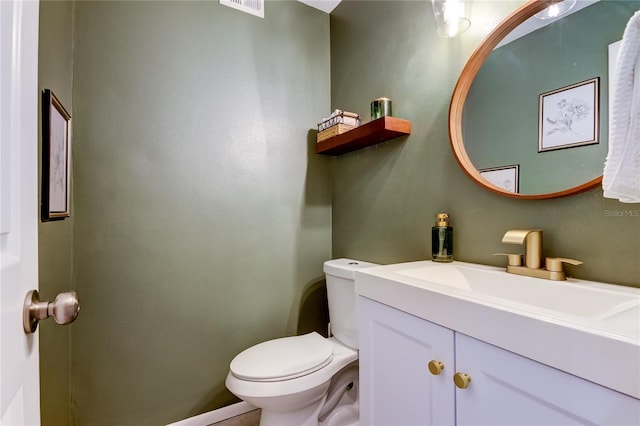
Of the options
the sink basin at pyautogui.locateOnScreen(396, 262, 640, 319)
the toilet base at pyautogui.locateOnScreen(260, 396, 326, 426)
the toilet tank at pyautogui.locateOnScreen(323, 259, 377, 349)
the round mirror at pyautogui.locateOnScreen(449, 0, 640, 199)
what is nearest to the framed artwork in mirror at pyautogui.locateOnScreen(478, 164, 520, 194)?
the round mirror at pyautogui.locateOnScreen(449, 0, 640, 199)

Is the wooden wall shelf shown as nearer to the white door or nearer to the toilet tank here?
the toilet tank

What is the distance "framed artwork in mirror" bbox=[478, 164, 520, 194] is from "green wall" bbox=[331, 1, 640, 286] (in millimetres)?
45

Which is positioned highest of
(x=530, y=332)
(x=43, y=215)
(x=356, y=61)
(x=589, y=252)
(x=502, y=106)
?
(x=356, y=61)

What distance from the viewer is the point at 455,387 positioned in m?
0.67

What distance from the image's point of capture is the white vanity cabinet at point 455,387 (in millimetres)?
476

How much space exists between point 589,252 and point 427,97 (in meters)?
0.84

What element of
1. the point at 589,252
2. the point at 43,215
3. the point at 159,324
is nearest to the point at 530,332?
the point at 589,252

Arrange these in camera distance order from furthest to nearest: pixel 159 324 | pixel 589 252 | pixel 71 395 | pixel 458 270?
pixel 159 324
pixel 71 395
pixel 458 270
pixel 589 252

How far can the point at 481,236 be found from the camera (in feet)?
3.54

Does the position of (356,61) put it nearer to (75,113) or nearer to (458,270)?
(458,270)

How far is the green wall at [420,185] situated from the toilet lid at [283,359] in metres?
0.56

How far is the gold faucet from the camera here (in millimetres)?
835

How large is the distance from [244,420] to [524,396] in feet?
4.84

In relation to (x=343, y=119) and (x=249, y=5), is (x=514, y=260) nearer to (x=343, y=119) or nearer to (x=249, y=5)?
(x=343, y=119)
